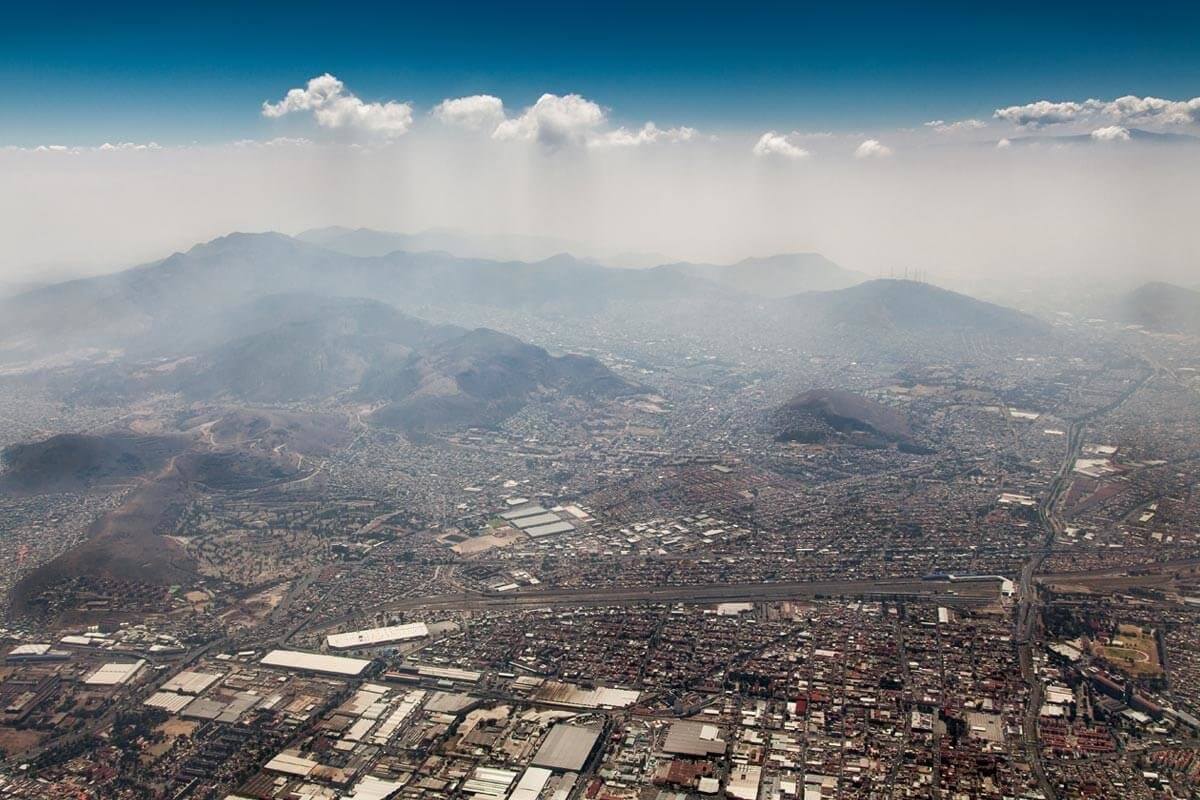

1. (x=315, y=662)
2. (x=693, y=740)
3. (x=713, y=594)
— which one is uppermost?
(x=315, y=662)

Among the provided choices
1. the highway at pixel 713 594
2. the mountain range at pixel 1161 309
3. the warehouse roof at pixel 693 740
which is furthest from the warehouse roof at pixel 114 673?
the mountain range at pixel 1161 309

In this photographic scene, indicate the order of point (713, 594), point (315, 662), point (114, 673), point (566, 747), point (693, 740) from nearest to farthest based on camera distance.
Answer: point (566, 747) → point (693, 740) → point (114, 673) → point (315, 662) → point (713, 594)

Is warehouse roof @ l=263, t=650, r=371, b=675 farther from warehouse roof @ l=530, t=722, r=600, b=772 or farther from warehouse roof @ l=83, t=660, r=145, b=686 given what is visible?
warehouse roof @ l=530, t=722, r=600, b=772

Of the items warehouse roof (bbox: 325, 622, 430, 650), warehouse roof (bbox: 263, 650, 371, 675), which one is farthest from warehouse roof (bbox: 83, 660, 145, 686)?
warehouse roof (bbox: 325, 622, 430, 650)

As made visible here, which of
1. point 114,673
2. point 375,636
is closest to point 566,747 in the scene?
point 375,636

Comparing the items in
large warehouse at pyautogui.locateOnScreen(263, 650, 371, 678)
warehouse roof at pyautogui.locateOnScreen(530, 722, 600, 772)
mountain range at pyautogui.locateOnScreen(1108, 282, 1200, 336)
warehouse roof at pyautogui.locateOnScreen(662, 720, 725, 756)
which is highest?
mountain range at pyautogui.locateOnScreen(1108, 282, 1200, 336)

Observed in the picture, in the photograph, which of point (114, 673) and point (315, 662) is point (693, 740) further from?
point (114, 673)

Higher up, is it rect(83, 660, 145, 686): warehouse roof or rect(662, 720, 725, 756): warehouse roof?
rect(83, 660, 145, 686): warehouse roof

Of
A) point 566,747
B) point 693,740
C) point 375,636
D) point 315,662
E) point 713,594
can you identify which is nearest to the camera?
point 566,747

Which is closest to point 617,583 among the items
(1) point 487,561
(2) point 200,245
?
(1) point 487,561

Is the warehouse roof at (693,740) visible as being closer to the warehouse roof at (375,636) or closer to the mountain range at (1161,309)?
the warehouse roof at (375,636)

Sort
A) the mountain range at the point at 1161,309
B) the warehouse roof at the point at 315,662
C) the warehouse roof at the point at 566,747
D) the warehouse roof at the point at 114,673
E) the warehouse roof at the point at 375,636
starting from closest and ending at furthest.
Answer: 1. the warehouse roof at the point at 566,747
2. the warehouse roof at the point at 114,673
3. the warehouse roof at the point at 315,662
4. the warehouse roof at the point at 375,636
5. the mountain range at the point at 1161,309
